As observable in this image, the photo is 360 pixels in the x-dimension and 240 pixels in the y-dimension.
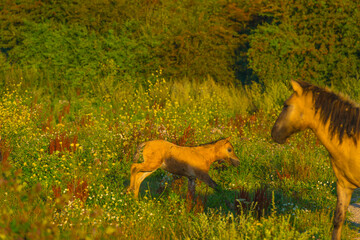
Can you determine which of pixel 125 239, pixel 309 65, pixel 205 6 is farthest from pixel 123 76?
pixel 125 239

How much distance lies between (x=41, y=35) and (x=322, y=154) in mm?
11781

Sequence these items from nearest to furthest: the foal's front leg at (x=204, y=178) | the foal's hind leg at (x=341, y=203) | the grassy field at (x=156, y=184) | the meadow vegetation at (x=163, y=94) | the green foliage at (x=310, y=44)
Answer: the foal's hind leg at (x=341, y=203), the grassy field at (x=156, y=184), the foal's front leg at (x=204, y=178), the meadow vegetation at (x=163, y=94), the green foliage at (x=310, y=44)

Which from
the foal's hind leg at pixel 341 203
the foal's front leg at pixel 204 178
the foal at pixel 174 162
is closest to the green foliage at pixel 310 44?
the foal at pixel 174 162

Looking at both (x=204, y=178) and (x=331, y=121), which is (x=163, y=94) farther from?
(x=331, y=121)

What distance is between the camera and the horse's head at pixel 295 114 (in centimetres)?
439

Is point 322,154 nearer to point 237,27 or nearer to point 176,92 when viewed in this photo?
point 176,92

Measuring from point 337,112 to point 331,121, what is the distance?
11 cm

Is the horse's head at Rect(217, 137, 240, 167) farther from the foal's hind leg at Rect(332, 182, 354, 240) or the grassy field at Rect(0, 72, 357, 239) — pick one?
the foal's hind leg at Rect(332, 182, 354, 240)

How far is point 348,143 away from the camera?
172 inches

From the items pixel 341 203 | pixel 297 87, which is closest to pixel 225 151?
pixel 341 203

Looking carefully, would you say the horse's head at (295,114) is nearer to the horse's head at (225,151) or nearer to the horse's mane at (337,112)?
the horse's mane at (337,112)

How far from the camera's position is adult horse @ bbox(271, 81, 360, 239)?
4316mm

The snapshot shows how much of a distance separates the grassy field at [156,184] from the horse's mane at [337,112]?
1.14 meters

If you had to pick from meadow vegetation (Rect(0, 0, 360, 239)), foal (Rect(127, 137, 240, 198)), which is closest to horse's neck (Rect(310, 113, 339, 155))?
meadow vegetation (Rect(0, 0, 360, 239))
